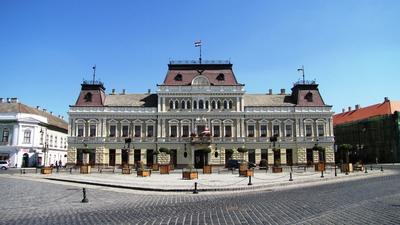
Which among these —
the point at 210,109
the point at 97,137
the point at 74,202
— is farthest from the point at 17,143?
the point at 74,202

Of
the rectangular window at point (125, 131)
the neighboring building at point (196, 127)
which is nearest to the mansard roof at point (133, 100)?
the neighboring building at point (196, 127)

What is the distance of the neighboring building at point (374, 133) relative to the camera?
6550 centimetres

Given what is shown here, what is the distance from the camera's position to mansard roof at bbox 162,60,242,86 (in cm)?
5922

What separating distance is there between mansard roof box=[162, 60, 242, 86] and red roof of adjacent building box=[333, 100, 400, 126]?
30669 millimetres

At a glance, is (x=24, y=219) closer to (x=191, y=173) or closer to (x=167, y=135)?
(x=191, y=173)

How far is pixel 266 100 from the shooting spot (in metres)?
61.8

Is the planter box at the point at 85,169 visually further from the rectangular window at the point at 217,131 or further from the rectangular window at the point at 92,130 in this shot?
the rectangular window at the point at 217,131

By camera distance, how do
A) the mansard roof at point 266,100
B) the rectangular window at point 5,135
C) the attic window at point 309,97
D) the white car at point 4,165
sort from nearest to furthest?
the white car at point 4,165 < the mansard roof at point 266,100 < the attic window at point 309,97 < the rectangular window at point 5,135

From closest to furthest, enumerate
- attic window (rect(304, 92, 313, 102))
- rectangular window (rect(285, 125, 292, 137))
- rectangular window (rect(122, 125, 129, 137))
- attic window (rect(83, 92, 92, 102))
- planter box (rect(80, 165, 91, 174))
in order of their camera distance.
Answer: planter box (rect(80, 165, 91, 174)) < rectangular window (rect(122, 125, 129, 137)) < rectangular window (rect(285, 125, 292, 137)) < attic window (rect(83, 92, 92, 102)) < attic window (rect(304, 92, 313, 102))

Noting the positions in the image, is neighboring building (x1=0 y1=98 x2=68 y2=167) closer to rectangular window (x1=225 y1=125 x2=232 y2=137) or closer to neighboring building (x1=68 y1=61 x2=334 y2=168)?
neighboring building (x1=68 y1=61 x2=334 y2=168)

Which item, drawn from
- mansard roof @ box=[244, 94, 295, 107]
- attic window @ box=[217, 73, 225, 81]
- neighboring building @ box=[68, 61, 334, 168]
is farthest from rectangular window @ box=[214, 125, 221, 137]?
attic window @ box=[217, 73, 225, 81]

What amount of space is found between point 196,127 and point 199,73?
867 centimetres

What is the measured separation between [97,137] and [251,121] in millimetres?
A: 23860

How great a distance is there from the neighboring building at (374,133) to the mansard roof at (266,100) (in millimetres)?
11901
